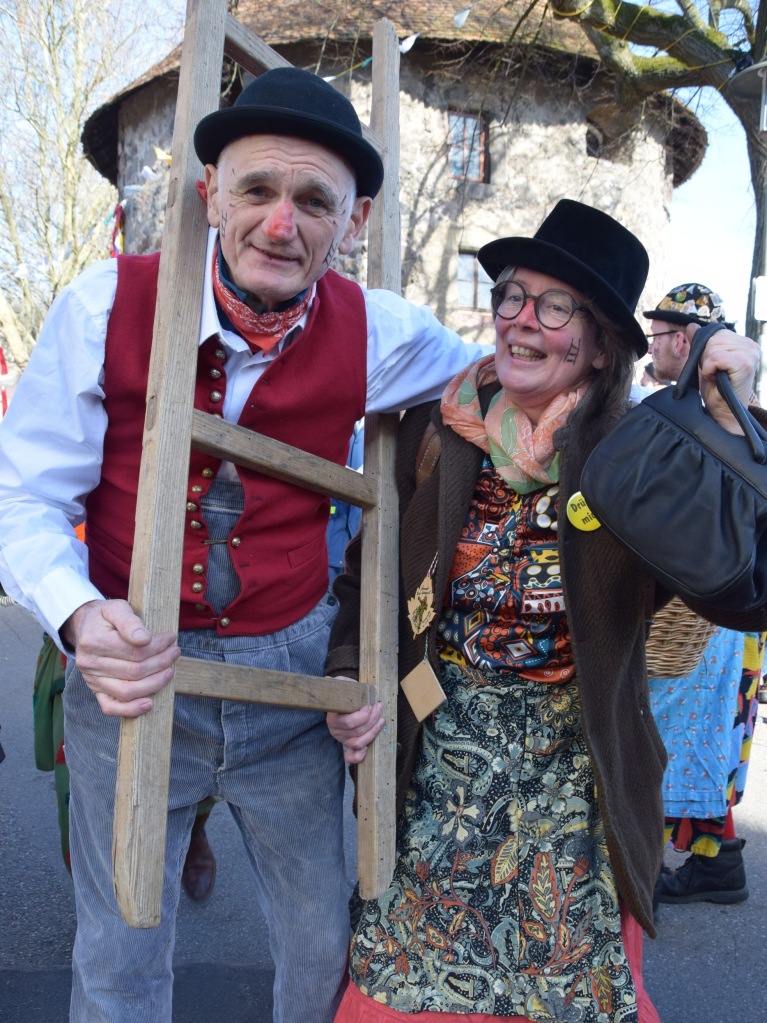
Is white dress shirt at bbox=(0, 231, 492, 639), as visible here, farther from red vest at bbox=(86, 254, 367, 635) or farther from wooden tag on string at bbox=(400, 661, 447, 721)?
wooden tag on string at bbox=(400, 661, 447, 721)

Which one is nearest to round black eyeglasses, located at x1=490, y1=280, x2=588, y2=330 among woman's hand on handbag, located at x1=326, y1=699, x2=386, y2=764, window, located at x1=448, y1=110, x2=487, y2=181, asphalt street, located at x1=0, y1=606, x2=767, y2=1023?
woman's hand on handbag, located at x1=326, y1=699, x2=386, y2=764

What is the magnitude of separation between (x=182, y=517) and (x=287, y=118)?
699mm

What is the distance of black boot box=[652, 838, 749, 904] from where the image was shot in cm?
360

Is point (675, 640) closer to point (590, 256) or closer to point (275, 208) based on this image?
point (590, 256)

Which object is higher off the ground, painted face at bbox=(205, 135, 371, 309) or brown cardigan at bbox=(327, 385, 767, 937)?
painted face at bbox=(205, 135, 371, 309)

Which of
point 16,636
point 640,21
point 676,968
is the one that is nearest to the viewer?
point 676,968

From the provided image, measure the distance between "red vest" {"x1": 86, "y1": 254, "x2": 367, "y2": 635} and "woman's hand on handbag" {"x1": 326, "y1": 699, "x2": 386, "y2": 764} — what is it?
231 millimetres

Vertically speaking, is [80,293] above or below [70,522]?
above

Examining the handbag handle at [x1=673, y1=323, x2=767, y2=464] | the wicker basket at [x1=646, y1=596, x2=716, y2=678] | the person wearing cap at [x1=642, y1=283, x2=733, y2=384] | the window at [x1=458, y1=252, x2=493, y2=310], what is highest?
the window at [x1=458, y1=252, x2=493, y2=310]

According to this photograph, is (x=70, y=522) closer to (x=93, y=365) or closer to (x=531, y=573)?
(x=93, y=365)

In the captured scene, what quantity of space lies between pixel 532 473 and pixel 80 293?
2.97 feet

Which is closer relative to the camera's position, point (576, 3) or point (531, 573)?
point (531, 573)

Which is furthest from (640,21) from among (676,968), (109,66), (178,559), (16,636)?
(109,66)

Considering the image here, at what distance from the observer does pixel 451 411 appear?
1995 mm
